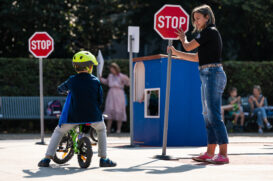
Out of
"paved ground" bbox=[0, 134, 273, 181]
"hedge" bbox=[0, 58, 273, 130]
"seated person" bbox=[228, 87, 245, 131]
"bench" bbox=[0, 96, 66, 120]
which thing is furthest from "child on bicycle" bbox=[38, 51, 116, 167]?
"seated person" bbox=[228, 87, 245, 131]

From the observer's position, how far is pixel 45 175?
6445 millimetres

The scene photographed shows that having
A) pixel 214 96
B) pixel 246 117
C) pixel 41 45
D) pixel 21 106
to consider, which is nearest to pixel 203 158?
pixel 214 96

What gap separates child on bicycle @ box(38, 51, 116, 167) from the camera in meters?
7.12

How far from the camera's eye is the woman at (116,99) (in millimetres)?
16547

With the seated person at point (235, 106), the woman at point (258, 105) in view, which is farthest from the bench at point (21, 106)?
the woman at point (258, 105)

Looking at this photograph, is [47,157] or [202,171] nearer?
[202,171]

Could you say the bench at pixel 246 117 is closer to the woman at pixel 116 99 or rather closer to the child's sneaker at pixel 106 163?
the woman at pixel 116 99

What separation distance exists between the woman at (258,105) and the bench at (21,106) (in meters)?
5.49

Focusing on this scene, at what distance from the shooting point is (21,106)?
1686 centimetres

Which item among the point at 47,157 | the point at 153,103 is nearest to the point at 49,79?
the point at 153,103

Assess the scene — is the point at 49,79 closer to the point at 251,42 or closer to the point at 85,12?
the point at 85,12

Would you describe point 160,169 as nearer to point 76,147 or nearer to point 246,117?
point 76,147

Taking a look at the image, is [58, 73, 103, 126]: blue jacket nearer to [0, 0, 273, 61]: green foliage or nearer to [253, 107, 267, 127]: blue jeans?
[253, 107, 267, 127]: blue jeans

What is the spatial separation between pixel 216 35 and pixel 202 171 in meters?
1.84
